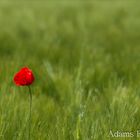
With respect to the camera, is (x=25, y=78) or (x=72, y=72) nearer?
(x=25, y=78)

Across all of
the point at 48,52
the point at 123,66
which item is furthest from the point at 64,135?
the point at 48,52

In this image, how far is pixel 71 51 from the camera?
294 centimetres

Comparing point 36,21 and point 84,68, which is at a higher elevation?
point 36,21

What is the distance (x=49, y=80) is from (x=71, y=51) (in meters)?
0.79

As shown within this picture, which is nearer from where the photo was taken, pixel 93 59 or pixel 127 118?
pixel 127 118

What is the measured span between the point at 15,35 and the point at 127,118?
2279mm

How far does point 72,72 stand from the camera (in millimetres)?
2363

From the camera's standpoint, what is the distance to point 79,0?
649cm

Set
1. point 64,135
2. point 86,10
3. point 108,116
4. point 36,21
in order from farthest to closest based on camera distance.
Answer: point 86,10
point 36,21
point 108,116
point 64,135

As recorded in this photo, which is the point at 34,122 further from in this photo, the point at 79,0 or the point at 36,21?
the point at 79,0

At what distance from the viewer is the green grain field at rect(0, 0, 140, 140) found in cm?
138

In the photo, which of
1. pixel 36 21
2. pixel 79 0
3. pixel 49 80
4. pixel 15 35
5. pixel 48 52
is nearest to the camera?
pixel 49 80

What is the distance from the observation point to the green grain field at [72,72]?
4.53 ft

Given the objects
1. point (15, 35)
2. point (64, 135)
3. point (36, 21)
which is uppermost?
point (36, 21)
